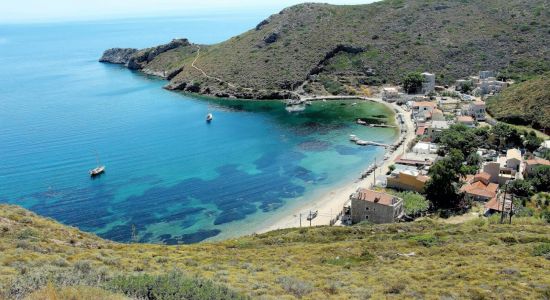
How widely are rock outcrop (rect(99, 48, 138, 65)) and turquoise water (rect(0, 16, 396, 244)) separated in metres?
56.6

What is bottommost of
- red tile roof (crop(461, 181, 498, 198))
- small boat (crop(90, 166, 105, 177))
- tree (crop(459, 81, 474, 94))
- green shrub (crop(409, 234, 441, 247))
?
small boat (crop(90, 166, 105, 177))

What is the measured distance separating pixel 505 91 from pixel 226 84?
62087 millimetres

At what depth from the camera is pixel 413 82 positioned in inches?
3622

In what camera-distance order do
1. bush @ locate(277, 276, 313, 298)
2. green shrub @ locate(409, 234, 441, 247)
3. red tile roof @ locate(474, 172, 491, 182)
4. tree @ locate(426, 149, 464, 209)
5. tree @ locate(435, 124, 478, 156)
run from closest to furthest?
bush @ locate(277, 276, 313, 298)
green shrub @ locate(409, 234, 441, 247)
tree @ locate(426, 149, 464, 209)
red tile roof @ locate(474, 172, 491, 182)
tree @ locate(435, 124, 478, 156)

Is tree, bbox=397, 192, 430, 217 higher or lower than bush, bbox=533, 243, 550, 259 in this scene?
lower

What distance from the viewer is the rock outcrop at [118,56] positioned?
16374 cm

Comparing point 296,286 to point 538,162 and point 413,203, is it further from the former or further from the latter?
point 538,162

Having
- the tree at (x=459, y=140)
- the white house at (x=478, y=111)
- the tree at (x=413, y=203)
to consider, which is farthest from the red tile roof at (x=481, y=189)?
the white house at (x=478, y=111)

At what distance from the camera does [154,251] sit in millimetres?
25922

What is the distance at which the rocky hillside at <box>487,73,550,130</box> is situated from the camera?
6278 centimetres

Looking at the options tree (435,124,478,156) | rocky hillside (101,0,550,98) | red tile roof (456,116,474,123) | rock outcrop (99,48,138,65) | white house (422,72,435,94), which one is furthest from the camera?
rock outcrop (99,48,138,65)

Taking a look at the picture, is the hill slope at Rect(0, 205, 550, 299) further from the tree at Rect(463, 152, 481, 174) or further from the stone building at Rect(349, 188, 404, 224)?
the tree at Rect(463, 152, 481, 174)

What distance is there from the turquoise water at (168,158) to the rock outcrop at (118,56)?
2230 inches

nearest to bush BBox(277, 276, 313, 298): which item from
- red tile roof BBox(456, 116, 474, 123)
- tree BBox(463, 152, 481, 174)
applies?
tree BBox(463, 152, 481, 174)
